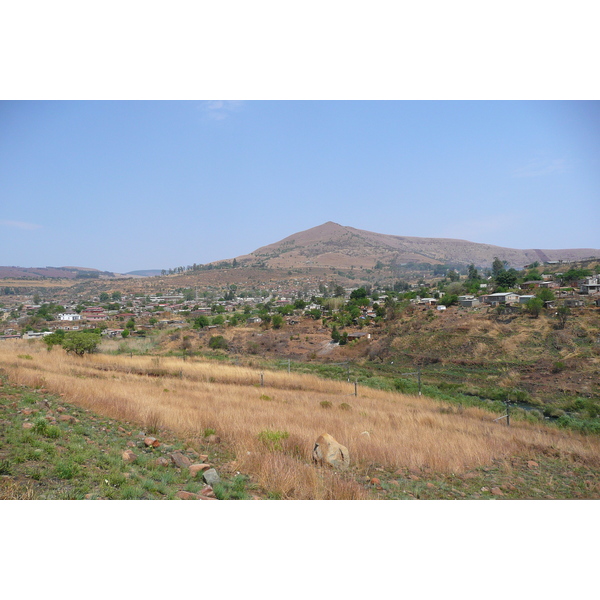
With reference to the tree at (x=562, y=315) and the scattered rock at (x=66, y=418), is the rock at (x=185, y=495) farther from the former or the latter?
the tree at (x=562, y=315)

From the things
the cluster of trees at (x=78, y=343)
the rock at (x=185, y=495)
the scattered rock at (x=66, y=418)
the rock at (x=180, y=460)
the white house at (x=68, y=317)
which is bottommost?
the white house at (x=68, y=317)

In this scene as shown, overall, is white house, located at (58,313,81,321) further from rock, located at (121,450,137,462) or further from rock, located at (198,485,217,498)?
rock, located at (198,485,217,498)

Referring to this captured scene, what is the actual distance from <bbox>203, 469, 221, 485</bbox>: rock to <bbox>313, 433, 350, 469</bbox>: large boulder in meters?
1.44

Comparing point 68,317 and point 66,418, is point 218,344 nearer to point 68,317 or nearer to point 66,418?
point 66,418

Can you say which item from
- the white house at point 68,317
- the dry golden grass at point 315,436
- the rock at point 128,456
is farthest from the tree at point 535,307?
the white house at point 68,317

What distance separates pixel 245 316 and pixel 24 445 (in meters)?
45.7

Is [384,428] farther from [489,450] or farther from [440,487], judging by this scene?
[440,487]

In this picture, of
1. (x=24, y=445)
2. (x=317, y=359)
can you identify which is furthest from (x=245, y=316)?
(x=24, y=445)

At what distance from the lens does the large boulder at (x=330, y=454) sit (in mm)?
4816

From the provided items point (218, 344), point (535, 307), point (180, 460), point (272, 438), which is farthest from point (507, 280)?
point (180, 460)

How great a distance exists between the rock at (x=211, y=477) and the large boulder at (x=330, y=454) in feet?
4.72

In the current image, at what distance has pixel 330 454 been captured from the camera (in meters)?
4.86

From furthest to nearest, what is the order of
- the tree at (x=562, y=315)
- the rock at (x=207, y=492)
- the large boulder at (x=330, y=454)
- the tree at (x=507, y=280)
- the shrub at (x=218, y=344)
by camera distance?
1. the tree at (x=507, y=280)
2. the shrub at (x=218, y=344)
3. the tree at (x=562, y=315)
4. the large boulder at (x=330, y=454)
5. the rock at (x=207, y=492)

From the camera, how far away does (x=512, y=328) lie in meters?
28.1
